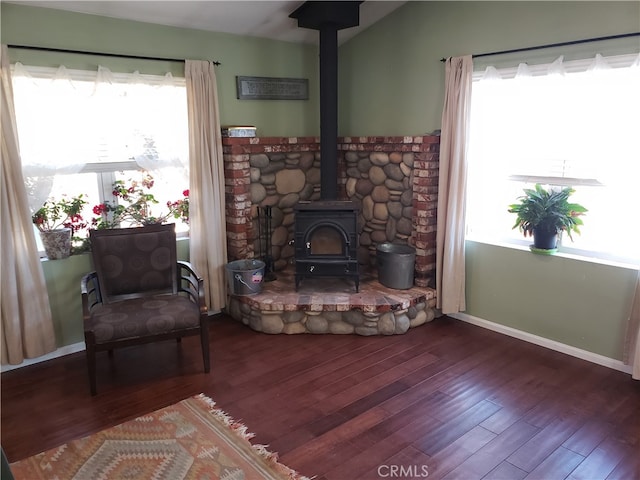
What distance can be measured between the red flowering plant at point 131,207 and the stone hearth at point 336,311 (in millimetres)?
989

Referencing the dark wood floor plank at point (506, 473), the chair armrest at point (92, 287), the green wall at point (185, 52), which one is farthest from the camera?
the chair armrest at point (92, 287)

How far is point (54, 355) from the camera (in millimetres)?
3494

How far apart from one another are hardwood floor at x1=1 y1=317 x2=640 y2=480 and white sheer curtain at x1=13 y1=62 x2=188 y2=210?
135 cm

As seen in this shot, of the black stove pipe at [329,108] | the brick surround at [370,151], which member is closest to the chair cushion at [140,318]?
the brick surround at [370,151]

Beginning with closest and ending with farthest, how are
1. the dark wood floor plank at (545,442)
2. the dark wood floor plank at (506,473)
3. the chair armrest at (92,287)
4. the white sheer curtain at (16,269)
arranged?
the dark wood floor plank at (506,473) < the dark wood floor plank at (545,442) < the white sheer curtain at (16,269) < the chair armrest at (92,287)

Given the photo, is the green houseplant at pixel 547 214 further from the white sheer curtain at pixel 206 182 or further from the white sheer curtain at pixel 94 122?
the white sheer curtain at pixel 94 122

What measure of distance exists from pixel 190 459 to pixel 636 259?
3.03m

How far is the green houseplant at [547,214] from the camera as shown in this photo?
11.0ft

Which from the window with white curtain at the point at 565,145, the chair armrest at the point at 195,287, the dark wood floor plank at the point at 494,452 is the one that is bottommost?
the dark wood floor plank at the point at 494,452

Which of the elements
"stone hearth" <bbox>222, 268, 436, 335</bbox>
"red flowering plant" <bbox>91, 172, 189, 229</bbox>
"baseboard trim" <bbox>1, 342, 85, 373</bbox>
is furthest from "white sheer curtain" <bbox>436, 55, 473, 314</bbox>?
"baseboard trim" <bbox>1, 342, 85, 373</bbox>

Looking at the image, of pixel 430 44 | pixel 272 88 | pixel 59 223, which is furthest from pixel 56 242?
pixel 430 44

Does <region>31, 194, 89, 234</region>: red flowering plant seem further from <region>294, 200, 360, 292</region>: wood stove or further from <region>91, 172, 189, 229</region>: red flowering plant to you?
<region>294, 200, 360, 292</region>: wood stove

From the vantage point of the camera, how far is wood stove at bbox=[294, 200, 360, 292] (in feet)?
13.0

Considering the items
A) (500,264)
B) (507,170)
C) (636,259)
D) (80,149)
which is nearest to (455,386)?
(500,264)
